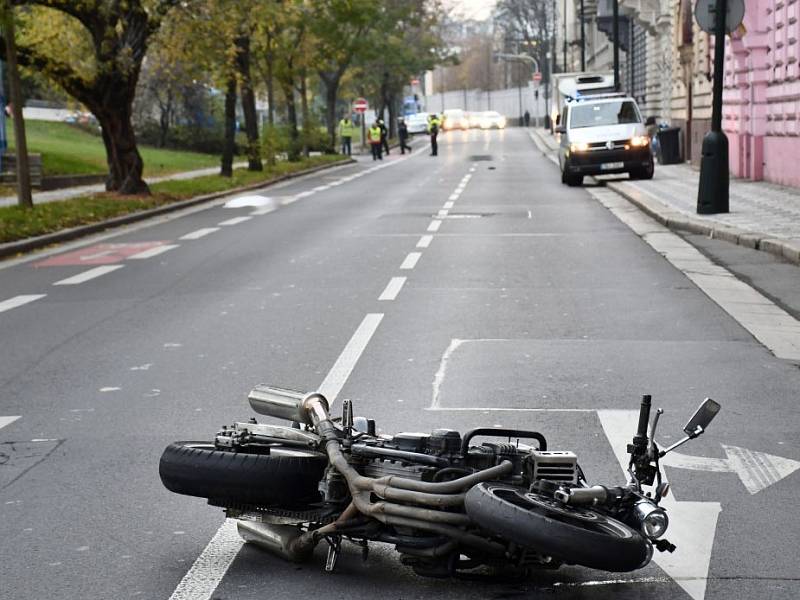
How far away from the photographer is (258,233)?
2041 cm

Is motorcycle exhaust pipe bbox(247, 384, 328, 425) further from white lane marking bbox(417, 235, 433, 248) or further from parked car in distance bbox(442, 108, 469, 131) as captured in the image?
parked car in distance bbox(442, 108, 469, 131)

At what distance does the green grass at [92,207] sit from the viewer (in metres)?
20.8

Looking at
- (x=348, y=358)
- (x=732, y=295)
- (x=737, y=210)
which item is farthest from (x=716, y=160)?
(x=348, y=358)

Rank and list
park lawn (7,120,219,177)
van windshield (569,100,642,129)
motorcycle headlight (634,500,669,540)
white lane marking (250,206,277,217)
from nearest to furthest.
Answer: motorcycle headlight (634,500,669,540) < white lane marking (250,206,277,217) < van windshield (569,100,642,129) < park lawn (7,120,219,177)

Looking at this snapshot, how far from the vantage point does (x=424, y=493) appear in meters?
4.42

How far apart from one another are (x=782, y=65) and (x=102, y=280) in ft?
61.6

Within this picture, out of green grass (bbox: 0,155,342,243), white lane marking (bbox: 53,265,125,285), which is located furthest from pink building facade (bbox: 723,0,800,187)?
white lane marking (bbox: 53,265,125,285)

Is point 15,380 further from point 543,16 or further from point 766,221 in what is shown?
point 543,16

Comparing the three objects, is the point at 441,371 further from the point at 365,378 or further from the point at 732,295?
the point at 732,295

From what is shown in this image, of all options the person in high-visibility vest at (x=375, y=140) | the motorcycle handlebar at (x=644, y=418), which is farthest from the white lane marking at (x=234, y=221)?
the person in high-visibility vest at (x=375, y=140)

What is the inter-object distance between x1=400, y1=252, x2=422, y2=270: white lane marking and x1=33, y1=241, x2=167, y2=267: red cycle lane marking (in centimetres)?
341

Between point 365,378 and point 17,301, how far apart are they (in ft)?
17.9

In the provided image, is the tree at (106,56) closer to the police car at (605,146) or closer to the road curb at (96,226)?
the road curb at (96,226)

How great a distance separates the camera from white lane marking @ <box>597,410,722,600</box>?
4652mm
